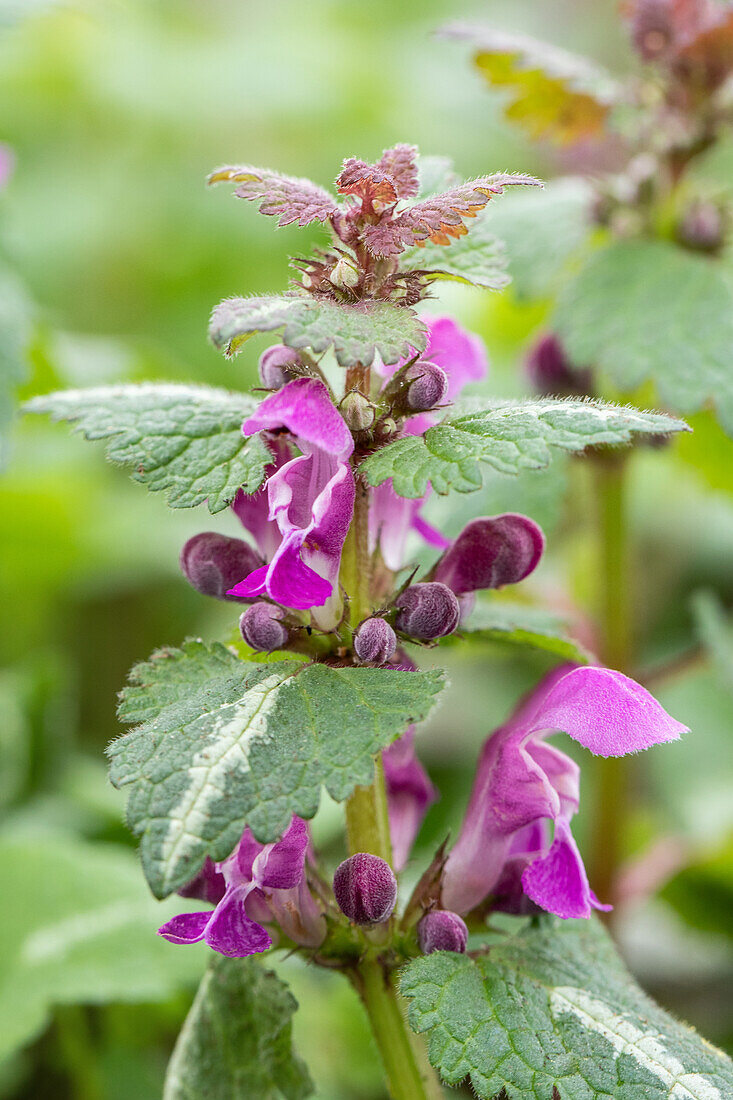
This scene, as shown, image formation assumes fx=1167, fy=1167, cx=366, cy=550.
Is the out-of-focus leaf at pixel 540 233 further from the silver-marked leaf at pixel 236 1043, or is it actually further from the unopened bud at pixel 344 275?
the silver-marked leaf at pixel 236 1043

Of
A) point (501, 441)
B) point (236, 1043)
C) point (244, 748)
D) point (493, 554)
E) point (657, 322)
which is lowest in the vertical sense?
point (236, 1043)

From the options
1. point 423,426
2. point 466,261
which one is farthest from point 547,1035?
point 466,261

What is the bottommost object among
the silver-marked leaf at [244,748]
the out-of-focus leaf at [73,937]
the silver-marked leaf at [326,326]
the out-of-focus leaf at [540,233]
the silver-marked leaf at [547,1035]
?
the out-of-focus leaf at [73,937]

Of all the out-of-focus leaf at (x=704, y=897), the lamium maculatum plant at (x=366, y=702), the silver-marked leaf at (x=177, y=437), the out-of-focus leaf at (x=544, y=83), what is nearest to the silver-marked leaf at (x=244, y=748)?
the lamium maculatum plant at (x=366, y=702)

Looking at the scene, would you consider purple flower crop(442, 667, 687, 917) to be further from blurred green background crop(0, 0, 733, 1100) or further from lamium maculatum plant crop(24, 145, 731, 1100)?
blurred green background crop(0, 0, 733, 1100)

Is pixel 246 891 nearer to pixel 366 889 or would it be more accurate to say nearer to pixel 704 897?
pixel 366 889

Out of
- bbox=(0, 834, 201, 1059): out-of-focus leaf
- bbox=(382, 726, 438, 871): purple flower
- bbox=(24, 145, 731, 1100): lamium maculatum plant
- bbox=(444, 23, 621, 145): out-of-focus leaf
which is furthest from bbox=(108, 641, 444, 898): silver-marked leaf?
bbox=(444, 23, 621, 145): out-of-focus leaf

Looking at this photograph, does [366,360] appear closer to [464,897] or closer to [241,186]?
[241,186]
